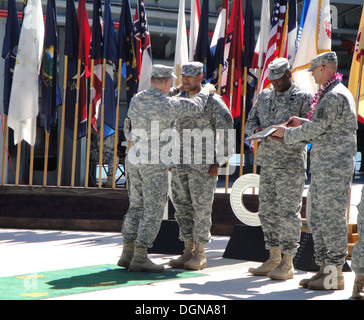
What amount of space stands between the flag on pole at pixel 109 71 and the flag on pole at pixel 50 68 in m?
0.66

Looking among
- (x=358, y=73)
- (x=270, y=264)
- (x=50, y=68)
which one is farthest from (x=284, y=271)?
(x=50, y=68)

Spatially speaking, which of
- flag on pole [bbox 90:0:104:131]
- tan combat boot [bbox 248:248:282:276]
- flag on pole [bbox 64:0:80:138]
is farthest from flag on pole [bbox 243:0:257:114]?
tan combat boot [bbox 248:248:282:276]

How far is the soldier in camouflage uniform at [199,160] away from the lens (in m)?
5.15

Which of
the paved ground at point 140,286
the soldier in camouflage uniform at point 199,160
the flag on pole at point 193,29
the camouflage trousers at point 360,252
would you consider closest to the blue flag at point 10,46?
the paved ground at point 140,286

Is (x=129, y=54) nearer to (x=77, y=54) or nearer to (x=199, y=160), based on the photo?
(x=77, y=54)

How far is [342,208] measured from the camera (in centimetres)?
418

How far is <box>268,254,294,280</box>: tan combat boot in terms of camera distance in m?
4.71

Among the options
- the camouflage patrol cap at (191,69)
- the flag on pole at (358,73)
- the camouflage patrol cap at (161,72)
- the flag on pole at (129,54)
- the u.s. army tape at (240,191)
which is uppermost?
the flag on pole at (129,54)

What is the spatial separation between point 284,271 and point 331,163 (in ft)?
3.44

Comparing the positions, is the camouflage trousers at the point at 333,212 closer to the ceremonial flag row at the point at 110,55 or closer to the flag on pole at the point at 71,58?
the ceremonial flag row at the point at 110,55

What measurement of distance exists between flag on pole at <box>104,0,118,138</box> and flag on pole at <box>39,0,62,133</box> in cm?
66

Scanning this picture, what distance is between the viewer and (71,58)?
804 cm

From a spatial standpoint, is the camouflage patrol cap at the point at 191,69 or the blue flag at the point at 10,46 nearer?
the camouflage patrol cap at the point at 191,69

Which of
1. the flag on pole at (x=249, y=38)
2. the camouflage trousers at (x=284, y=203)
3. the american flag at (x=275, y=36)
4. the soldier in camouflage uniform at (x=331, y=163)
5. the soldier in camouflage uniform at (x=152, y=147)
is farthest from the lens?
the flag on pole at (x=249, y=38)
